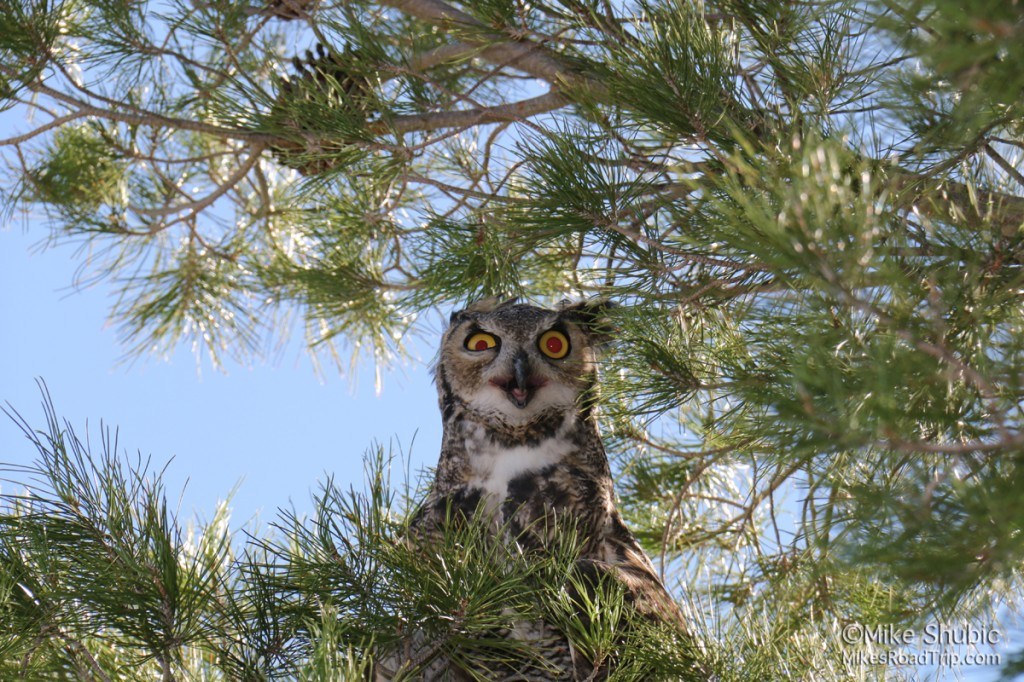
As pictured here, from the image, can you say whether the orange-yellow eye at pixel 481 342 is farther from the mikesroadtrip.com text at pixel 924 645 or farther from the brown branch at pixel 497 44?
the mikesroadtrip.com text at pixel 924 645

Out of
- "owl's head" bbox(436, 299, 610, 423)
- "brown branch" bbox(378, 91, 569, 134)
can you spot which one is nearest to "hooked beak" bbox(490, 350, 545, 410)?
"owl's head" bbox(436, 299, 610, 423)

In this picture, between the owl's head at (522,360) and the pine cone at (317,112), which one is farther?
the owl's head at (522,360)

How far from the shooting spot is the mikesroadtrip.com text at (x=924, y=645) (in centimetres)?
131

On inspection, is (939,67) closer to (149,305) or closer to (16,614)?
(16,614)

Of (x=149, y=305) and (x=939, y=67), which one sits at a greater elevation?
(x=149, y=305)

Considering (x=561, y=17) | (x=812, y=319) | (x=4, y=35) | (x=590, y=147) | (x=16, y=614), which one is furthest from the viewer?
(x=4, y=35)

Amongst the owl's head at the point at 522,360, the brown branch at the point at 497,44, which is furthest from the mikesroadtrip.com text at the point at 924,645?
the brown branch at the point at 497,44

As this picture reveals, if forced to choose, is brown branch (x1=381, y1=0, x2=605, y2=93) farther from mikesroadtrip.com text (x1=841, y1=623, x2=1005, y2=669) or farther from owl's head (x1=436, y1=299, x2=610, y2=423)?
mikesroadtrip.com text (x1=841, y1=623, x2=1005, y2=669)

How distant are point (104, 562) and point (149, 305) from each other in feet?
6.06

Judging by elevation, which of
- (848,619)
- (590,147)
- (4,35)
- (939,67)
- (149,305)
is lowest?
(848,619)

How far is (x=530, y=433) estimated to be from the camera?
200cm

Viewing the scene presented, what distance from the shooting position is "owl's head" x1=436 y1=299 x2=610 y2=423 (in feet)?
6.56

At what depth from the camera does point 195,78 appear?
92.6 inches

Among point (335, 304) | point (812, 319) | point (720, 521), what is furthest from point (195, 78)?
point (812, 319)
